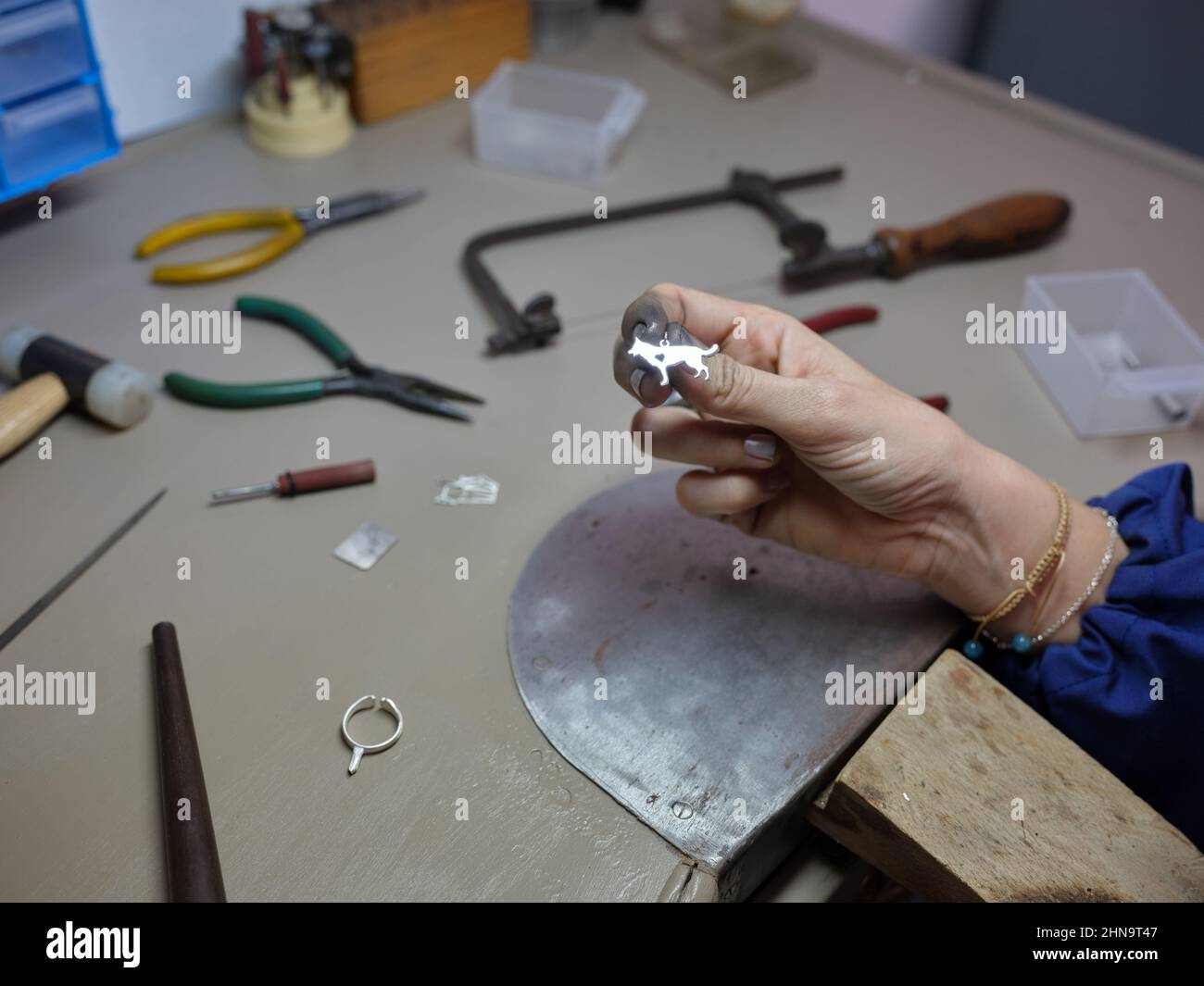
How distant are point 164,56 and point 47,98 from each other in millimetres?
271

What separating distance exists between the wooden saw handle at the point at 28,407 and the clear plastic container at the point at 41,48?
0.37 m

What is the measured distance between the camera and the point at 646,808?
0.79 m

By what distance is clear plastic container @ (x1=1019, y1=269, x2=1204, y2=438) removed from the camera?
1132mm

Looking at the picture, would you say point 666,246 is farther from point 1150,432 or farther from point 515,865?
point 515,865

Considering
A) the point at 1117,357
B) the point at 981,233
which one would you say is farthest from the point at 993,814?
the point at 981,233

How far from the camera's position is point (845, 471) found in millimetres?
855

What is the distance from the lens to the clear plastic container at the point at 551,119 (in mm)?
1451

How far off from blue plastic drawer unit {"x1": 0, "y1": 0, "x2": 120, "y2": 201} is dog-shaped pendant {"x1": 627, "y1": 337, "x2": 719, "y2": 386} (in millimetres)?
838

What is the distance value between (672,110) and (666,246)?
39 centimetres

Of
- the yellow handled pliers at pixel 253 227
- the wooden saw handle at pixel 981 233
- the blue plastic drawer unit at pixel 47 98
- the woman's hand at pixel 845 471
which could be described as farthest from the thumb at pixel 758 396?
the blue plastic drawer unit at pixel 47 98

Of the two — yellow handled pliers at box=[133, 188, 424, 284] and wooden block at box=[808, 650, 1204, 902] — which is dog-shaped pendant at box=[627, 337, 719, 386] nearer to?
wooden block at box=[808, 650, 1204, 902]

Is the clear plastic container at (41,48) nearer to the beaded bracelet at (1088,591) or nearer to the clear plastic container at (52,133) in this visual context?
the clear plastic container at (52,133)

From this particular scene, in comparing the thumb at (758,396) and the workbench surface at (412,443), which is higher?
the thumb at (758,396)

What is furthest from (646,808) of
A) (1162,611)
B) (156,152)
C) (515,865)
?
(156,152)
